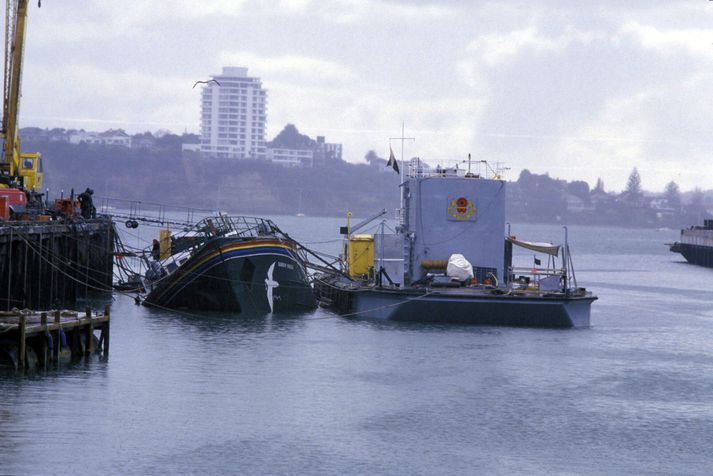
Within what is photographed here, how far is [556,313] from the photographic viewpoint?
145ft

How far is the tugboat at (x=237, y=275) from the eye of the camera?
46.7 metres

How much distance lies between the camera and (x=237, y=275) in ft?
155

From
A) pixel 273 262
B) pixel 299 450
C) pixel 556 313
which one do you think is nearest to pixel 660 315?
pixel 556 313

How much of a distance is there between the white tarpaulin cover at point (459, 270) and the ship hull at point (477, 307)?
125 cm

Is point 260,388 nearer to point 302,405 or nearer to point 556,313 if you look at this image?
point 302,405

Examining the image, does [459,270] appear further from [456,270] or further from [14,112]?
[14,112]

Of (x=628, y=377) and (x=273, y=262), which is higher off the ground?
(x=273, y=262)

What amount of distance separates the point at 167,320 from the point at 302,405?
17.3 meters

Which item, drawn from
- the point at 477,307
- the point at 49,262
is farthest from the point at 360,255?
the point at 49,262

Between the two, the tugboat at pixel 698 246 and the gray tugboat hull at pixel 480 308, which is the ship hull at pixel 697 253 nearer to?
the tugboat at pixel 698 246

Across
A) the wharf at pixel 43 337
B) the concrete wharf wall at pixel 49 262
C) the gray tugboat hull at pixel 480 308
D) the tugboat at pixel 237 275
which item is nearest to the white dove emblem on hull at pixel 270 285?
the tugboat at pixel 237 275

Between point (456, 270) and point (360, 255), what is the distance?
898 cm

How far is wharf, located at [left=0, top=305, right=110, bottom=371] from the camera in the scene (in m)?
31.6

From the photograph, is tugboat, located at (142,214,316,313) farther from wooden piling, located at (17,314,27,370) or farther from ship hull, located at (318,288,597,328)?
wooden piling, located at (17,314,27,370)
